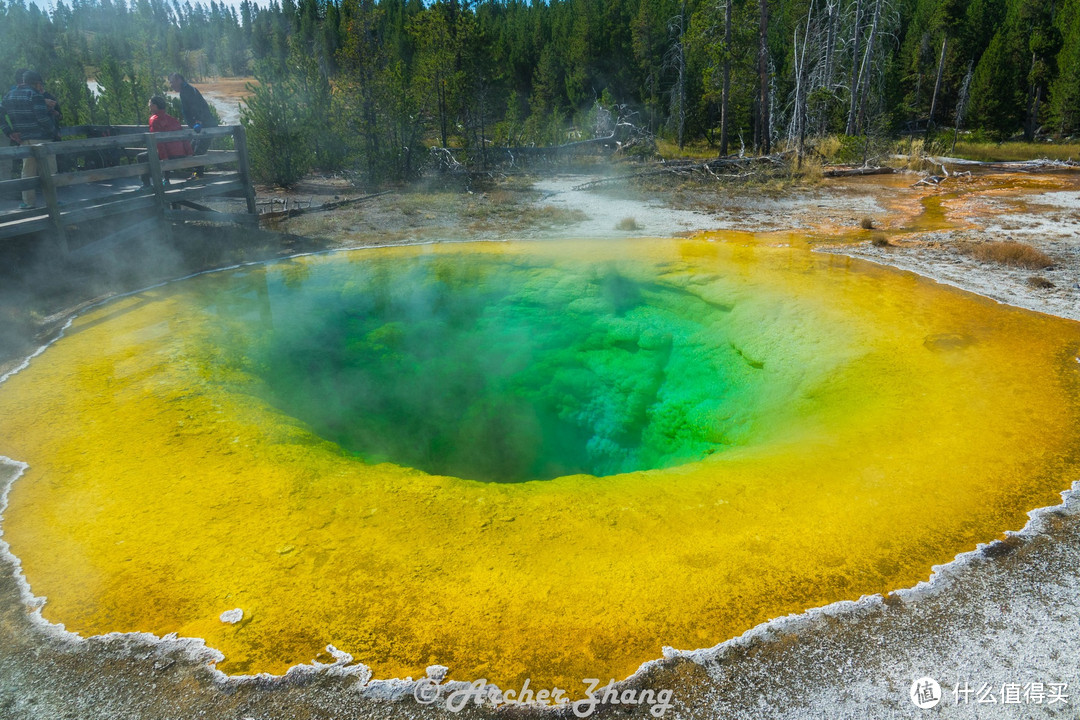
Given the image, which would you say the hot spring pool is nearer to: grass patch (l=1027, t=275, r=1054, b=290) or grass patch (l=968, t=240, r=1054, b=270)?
grass patch (l=1027, t=275, r=1054, b=290)

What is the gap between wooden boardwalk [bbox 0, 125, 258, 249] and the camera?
7461 mm

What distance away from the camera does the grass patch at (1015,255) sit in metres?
8.39

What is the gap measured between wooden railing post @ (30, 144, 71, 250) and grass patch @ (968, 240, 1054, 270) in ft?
37.5

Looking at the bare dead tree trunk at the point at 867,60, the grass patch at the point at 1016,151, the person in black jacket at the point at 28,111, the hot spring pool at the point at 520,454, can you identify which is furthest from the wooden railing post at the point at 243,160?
the grass patch at the point at 1016,151

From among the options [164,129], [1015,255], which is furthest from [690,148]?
[164,129]

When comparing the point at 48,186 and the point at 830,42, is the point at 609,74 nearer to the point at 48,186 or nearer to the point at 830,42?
the point at 830,42

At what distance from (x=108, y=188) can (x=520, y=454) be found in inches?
307

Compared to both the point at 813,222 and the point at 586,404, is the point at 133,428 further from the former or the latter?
the point at 813,222

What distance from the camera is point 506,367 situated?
7.36 m

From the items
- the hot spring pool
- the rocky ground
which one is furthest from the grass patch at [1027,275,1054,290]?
the rocky ground

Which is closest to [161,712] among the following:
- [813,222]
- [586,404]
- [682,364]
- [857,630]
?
[857,630]

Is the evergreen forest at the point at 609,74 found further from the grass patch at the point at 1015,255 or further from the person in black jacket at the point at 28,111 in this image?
the grass patch at the point at 1015,255

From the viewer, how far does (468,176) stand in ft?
54.1

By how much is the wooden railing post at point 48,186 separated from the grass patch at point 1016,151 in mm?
25792
